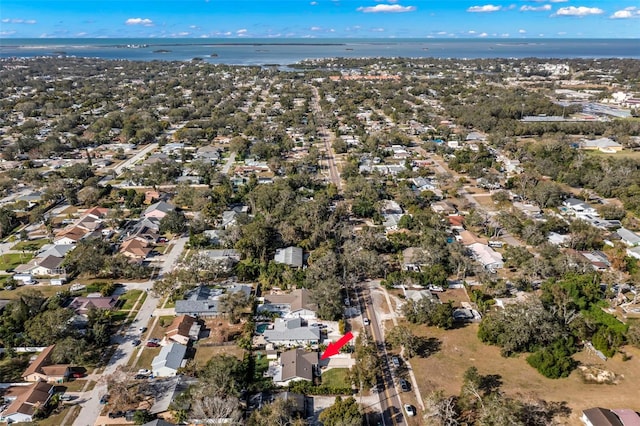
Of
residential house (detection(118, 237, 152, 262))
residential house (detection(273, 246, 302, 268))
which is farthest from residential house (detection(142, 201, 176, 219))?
residential house (detection(273, 246, 302, 268))

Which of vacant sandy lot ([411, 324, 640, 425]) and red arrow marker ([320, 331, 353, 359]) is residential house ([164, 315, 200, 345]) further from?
vacant sandy lot ([411, 324, 640, 425])

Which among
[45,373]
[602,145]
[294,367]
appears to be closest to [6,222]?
[45,373]

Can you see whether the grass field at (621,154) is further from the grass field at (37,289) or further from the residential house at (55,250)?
the grass field at (37,289)

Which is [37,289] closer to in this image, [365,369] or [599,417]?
[365,369]

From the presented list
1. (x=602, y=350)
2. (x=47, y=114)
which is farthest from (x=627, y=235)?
(x=47, y=114)

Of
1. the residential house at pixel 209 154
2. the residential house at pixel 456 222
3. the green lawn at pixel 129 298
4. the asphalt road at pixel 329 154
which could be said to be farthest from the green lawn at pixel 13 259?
the residential house at pixel 456 222
